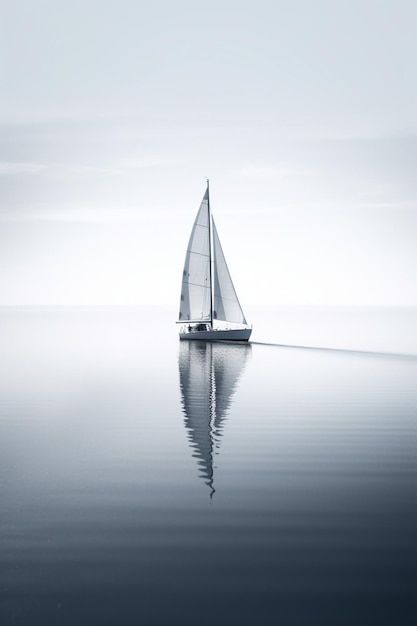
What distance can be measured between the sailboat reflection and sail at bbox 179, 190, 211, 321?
7.50 metres

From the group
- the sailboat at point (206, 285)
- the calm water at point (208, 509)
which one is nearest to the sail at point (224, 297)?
the sailboat at point (206, 285)

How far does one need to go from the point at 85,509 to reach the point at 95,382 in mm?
31661

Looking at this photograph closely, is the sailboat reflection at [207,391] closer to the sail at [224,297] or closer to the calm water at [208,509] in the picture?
the calm water at [208,509]

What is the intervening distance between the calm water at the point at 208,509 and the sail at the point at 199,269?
49.4 m

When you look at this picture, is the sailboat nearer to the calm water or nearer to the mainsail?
the mainsail

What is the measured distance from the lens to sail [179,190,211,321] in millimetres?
89438

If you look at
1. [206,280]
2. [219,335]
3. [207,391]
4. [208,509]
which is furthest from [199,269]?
[208,509]

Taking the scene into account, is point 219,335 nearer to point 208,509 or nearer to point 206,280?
point 206,280

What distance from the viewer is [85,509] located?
17828 mm

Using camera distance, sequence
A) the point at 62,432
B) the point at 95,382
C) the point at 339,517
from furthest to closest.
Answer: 1. the point at 95,382
2. the point at 62,432
3. the point at 339,517

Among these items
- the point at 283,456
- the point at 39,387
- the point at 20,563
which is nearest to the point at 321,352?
the point at 39,387

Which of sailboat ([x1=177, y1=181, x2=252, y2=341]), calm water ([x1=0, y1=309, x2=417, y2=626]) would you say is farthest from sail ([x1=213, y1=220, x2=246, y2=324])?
calm water ([x1=0, y1=309, x2=417, y2=626])

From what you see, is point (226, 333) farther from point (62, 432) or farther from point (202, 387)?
point (62, 432)

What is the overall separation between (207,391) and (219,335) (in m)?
42.4
